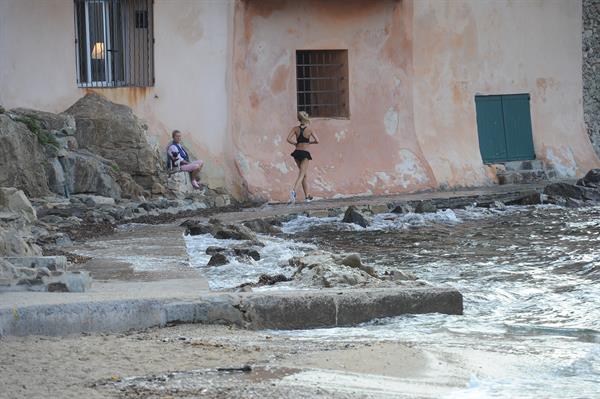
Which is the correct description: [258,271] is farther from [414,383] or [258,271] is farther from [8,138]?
[8,138]

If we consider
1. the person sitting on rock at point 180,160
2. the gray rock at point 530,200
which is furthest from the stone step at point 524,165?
the person sitting on rock at point 180,160

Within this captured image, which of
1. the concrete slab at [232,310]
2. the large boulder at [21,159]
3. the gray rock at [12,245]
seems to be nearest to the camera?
the concrete slab at [232,310]

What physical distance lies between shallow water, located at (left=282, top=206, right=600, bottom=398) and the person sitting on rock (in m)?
3.06

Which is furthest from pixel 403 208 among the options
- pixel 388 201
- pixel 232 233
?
pixel 232 233

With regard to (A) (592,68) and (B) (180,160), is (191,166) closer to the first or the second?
(B) (180,160)

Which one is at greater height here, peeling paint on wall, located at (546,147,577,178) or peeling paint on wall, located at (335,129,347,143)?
peeling paint on wall, located at (335,129,347,143)

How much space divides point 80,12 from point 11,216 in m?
8.20

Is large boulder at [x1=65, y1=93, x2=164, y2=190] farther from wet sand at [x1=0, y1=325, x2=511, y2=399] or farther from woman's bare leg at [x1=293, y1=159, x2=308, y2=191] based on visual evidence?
wet sand at [x1=0, y1=325, x2=511, y2=399]

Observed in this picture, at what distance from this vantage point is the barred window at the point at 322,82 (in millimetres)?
21250

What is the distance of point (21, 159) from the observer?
16.0 metres

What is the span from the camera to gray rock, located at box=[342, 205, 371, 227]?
16586 mm

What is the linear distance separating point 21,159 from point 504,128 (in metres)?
11.2

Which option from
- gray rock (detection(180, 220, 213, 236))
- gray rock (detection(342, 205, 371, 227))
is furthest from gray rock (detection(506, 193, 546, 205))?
gray rock (detection(180, 220, 213, 236))

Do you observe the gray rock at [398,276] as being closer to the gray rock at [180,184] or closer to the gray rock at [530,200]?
the gray rock at [180,184]
